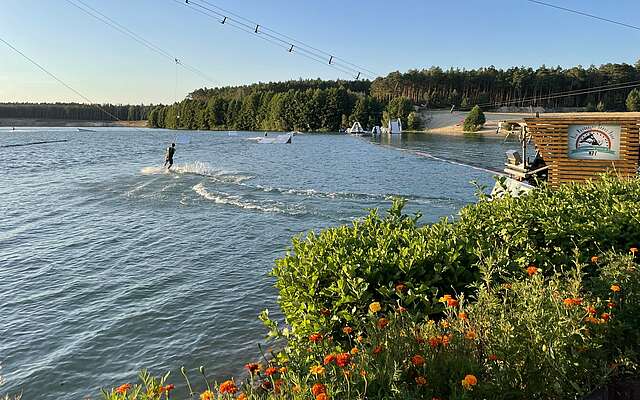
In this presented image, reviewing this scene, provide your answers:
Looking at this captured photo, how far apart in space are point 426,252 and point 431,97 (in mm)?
198143

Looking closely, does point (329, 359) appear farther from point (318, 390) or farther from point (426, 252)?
point (426, 252)

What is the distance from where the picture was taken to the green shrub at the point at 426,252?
17.6ft

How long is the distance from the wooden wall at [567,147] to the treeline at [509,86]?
163m

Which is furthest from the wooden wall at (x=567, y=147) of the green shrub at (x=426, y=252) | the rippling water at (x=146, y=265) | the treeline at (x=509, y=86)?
the treeline at (x=509, y=86)

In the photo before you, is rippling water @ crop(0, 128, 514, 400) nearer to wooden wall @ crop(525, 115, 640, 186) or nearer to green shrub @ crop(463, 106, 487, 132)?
wooden wall @ crop(525, 115, 640, 186)

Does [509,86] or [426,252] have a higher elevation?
[509,86]

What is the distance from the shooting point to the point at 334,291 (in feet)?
17.4

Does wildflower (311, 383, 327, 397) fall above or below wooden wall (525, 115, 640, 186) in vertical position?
below

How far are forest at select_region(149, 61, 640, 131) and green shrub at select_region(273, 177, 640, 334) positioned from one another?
145181 millimetres

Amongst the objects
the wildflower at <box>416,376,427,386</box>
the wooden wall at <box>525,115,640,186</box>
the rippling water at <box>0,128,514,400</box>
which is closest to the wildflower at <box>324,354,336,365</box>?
the wildflower at <box>416,376,427,386</box>

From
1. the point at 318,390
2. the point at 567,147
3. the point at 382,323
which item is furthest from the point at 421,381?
the point at 567,147

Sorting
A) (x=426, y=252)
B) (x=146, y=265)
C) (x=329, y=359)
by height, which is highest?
(x=426, y=252)

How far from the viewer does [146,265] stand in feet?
46.4

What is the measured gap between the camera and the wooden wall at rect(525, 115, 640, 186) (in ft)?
50.7
